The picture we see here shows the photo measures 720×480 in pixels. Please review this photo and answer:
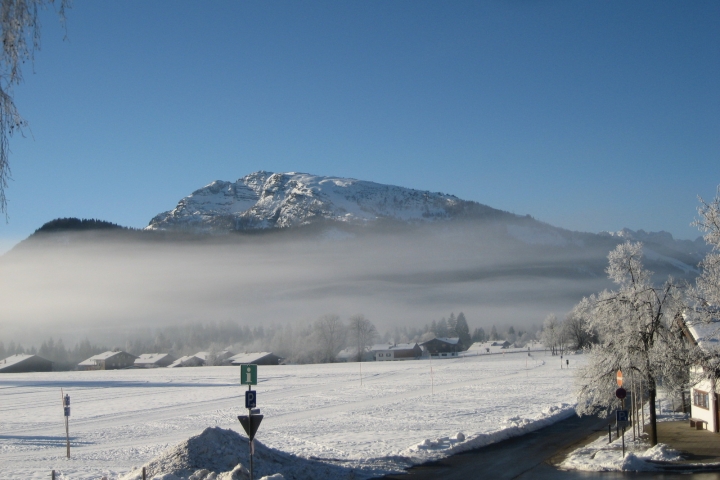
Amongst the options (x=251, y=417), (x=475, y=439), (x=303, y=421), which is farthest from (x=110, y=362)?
(x=251, y=417)

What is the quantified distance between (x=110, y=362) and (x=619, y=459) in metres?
189

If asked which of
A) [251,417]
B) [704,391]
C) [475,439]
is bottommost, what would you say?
[475,439]

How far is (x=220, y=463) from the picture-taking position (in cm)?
1959

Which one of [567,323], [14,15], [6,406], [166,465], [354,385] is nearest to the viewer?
[14,15]

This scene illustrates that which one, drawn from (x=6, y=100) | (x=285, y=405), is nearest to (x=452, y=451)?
(x=6, y=100)

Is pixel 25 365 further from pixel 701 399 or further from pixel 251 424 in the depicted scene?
pixel 251 424

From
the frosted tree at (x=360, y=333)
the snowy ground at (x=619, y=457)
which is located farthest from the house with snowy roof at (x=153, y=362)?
the snowy ground at (x=619, y=457)

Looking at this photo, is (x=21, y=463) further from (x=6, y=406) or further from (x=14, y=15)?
(x=6, y=406)

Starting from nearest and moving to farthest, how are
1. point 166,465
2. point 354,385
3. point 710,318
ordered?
point 166,465 < point 710,318 < point 354,385

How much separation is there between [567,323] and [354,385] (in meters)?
114

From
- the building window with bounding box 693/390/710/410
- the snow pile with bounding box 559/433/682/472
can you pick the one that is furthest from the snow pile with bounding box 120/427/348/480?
the building window with bounding box 693/390/710/410

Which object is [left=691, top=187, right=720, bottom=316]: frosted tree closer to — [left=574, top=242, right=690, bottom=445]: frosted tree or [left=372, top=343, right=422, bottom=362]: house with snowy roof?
[left=574, top=242, right=690, bottom=445]: frosted tree

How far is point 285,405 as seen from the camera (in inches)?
1984

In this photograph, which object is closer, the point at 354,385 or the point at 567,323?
the point at 354,385
